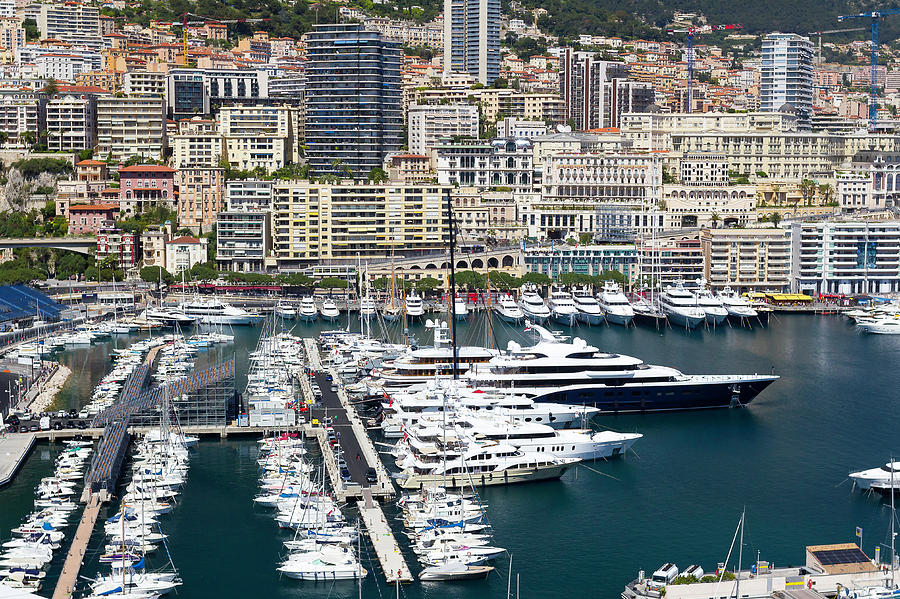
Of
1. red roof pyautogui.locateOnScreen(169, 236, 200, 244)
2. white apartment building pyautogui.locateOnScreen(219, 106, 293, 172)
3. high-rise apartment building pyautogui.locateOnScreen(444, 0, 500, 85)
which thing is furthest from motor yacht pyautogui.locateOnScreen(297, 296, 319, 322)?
high-rise apartment building pyautogui.locateOnScreen(444, 0, 500, 85)

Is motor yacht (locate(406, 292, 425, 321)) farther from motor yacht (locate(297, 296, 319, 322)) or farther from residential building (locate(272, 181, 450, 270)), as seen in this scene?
residential building (locate(272, 181, 450, 270))

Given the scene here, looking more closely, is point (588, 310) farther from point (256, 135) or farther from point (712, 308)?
point (256, 135)

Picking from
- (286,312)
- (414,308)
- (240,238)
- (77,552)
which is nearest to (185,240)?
(240,238)

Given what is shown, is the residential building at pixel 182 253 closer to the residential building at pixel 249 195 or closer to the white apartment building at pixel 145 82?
the residential building at pixel 249 195

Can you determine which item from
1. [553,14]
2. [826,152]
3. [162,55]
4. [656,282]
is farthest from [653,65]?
[656,282]

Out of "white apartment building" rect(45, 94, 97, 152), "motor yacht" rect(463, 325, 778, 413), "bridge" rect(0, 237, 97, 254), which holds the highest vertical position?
"white apartment building" rect(45, 94, 97, 152)
